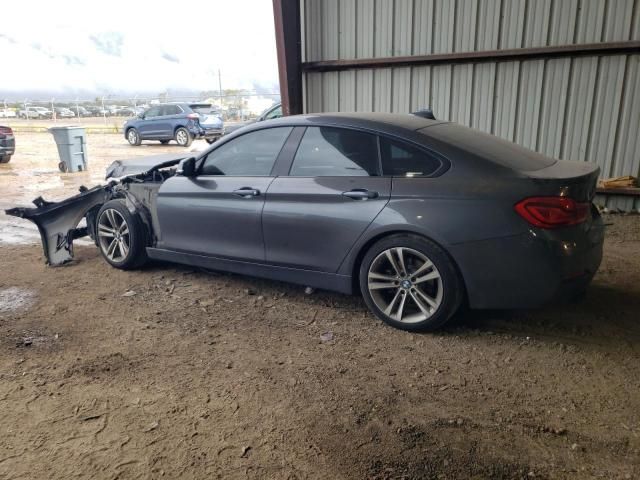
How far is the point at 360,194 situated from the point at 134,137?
19.7m

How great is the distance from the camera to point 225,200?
15.2 feet

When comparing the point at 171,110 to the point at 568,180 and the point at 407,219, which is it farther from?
the point at 568,180

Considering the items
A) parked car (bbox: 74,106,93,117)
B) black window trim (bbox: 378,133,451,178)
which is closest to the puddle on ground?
black window trim (bbox: 378,133,451,178)

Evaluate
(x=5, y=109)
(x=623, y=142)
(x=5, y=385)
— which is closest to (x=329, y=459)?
(x=5, y=385)

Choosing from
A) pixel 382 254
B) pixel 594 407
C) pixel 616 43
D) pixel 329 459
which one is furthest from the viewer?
pixel 616 43

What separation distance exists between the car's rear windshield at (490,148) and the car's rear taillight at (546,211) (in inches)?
12.0

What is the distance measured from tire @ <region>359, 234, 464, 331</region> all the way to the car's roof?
86 cm

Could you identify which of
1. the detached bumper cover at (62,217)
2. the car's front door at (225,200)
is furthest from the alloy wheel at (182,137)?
→ the car's front door at (225,200)

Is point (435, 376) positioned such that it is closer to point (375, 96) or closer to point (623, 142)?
point (623, 142)

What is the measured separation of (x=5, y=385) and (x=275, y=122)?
2723 mm

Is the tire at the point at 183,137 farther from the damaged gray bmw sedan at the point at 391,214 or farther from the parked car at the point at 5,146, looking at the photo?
the damaged gray bmw sedan at the point at 391,214

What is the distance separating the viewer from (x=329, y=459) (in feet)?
8.55

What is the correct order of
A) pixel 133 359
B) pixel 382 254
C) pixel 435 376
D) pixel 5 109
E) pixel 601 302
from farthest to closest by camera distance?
pixel 5 109 → pixel 601 302 → pixel 382 254 → pixel 133 359 → pixel 435 376

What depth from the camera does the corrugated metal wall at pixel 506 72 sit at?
7.62 m
